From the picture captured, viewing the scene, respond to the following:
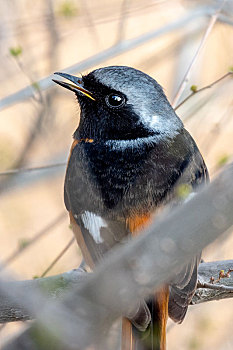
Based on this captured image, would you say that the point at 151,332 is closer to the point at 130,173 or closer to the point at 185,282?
the point at 185,282

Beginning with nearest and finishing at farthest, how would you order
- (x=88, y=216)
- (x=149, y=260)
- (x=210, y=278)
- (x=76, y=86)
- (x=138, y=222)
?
(x=149, y=260) → (x=138, y=222) → (x=88, y=216) → (x=210, y=278) → (x=76, y=86)

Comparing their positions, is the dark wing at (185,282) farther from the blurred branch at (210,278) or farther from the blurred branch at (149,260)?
the blurred branch at (149,260)

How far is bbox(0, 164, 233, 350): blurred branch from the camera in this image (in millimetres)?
1399

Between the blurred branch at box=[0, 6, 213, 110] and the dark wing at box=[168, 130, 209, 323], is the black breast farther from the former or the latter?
the blurred branch at box=[0, 6, 213, 110]

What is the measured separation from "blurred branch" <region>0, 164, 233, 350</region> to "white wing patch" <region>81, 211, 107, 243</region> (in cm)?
166

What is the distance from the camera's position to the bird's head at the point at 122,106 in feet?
11.7

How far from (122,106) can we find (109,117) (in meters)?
0.11

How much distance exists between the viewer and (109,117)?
3.61 meters

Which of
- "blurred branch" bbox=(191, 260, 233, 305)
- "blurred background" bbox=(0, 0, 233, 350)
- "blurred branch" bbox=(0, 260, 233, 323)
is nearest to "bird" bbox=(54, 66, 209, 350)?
"blurred branch" bbox=(0, 260, 233, 323)

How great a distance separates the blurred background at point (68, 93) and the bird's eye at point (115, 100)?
0.84 metres

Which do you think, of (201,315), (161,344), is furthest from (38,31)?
(161,344)

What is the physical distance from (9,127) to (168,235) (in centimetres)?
486

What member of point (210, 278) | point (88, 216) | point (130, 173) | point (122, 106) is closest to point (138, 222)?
point (130, 173)

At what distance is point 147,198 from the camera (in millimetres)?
3131
